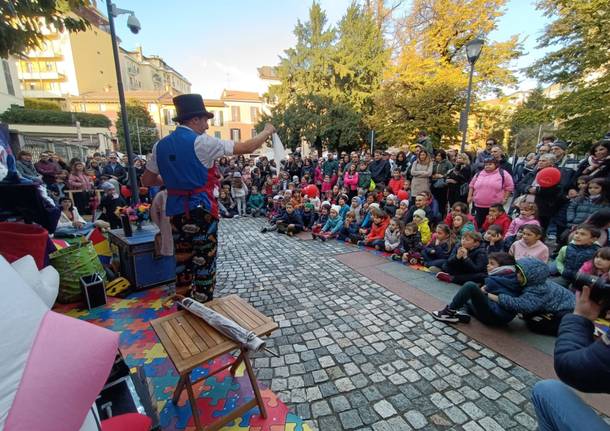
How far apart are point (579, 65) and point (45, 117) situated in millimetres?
32576

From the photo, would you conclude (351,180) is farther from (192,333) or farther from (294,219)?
(192,333)

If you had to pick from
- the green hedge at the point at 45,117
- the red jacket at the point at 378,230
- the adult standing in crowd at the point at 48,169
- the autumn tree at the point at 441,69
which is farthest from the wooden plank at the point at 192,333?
the green hedge at the point at 45,117

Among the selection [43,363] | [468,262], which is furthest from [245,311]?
[468,262]

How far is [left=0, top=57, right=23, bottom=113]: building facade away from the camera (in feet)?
60.8

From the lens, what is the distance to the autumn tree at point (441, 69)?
39.1ft

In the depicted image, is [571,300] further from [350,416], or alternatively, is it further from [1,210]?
[1,210]

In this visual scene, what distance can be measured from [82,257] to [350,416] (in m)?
3.44

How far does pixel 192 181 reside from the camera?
240 cm

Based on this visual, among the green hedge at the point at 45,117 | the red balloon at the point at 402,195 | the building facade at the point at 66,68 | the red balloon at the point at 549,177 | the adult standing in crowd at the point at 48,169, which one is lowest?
the red balloon at the point at 402,195

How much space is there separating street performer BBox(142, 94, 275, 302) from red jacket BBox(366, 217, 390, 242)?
3998mm

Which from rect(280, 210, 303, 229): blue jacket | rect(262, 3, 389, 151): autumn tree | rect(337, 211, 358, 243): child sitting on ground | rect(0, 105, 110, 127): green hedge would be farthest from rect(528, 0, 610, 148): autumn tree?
rect(0, 105, 110, 127): green hedge

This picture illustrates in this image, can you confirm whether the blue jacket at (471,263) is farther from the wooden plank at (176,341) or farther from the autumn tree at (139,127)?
the autumn tree at (139,127)

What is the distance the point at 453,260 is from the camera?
4.14m

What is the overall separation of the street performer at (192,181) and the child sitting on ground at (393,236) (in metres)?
3.69
